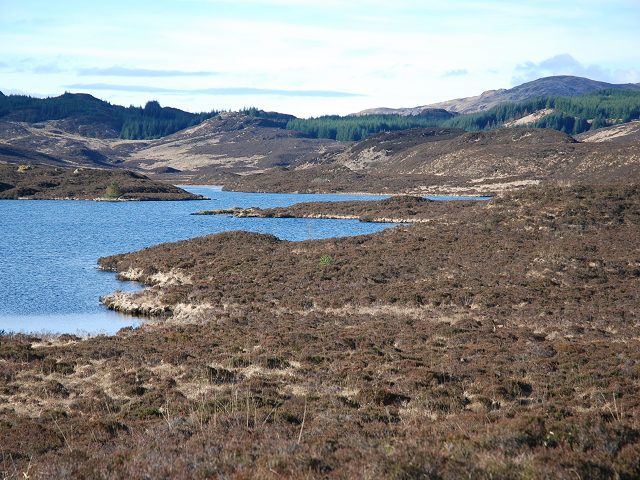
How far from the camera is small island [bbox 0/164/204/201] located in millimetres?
147250

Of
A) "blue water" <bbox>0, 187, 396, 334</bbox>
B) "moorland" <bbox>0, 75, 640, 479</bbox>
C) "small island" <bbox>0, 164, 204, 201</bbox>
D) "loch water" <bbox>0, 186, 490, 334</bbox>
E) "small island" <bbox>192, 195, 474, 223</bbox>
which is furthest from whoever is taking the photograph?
"small island" <bbox>0, 164, 204, 201</bbox>

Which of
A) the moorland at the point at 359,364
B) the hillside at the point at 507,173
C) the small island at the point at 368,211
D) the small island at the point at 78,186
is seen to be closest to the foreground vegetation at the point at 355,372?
the moorland at the point at 359,364

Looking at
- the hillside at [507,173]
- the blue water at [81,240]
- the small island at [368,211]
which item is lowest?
the blue water at [81,240]

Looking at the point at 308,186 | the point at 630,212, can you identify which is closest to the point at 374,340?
the point at 630,212

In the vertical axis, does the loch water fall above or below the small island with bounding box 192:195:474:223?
below

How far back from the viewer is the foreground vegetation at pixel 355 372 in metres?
13.4

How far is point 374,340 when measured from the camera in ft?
95.5

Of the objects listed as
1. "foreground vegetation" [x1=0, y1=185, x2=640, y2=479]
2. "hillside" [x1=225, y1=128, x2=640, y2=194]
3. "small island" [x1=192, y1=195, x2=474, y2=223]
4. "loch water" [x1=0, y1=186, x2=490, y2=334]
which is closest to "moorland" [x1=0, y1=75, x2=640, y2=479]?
"foreground vegetation" [x1=0, y1=185, x2=640, y2=479]

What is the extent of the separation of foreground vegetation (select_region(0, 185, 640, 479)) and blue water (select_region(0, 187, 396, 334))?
349 centimetres

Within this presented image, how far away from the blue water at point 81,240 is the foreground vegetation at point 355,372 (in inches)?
138

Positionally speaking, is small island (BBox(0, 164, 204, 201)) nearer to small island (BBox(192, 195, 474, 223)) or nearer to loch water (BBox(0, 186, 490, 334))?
loch water (BBox(0, 186, 490, 334))

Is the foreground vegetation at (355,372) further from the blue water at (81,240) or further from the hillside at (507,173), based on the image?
the hillside at (507,173)

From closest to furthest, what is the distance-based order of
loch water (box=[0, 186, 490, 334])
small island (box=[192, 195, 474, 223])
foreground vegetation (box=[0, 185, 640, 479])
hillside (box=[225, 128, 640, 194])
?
foreground vegetation (box=[0, 185, 640, 479]) < loch water (box=[0, 186, 490, 334]) < small island (box=[192, 195, 474, 223]) < hillside (box=[225, 128, 640, 194])

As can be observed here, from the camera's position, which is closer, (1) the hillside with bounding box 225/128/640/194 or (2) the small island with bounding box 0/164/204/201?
(2) the small island with bounding box 0/164/204/201
